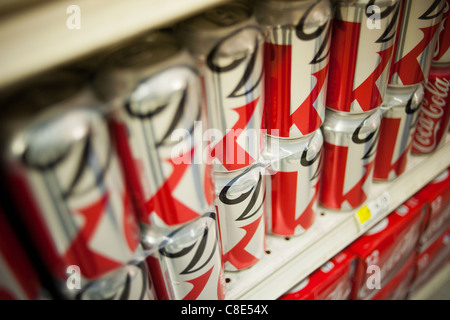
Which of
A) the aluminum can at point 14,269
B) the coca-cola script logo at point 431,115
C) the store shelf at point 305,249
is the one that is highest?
the aluminum can at point 14,269

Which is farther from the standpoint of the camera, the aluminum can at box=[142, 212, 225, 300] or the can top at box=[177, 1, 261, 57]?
the aluminum can at box=[142, 212, 225, 300]

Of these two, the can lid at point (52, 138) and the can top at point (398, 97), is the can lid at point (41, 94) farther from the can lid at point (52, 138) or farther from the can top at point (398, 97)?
the can top at point (398, 97)

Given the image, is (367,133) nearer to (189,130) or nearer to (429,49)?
(429,49)

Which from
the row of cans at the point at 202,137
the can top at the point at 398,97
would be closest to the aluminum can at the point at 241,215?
the row of cans at the point at 202,137

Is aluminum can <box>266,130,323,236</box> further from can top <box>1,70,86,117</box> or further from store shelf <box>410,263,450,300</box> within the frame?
store shelf <box>410,263,450,300</box>

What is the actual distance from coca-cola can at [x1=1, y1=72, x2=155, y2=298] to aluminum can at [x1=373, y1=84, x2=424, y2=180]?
780 millimetres

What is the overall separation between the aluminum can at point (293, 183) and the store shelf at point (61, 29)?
0.45 meters

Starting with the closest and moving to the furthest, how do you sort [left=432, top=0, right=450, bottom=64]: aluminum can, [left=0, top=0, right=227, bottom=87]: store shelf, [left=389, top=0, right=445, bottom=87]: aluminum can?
[left=0, top=0, right=227, bottom=87]: store shelf → [left=389, top=0, right=445, bottom=87]: aluminum can → [left=432, top=0, right=450, bottom=64]: aluminum can

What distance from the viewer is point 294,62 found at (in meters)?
0.69

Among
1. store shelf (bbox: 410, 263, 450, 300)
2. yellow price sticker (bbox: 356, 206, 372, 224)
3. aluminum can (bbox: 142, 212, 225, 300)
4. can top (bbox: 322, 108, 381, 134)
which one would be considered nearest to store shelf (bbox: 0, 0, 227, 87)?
aluminum can (bbox: 142, 212, 225, 300)

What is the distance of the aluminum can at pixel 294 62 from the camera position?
0.64 metres

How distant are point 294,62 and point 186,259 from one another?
426 millimetres

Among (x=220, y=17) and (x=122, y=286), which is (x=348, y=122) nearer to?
(x=220, y=17)

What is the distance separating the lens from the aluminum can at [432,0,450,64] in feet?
3.24
